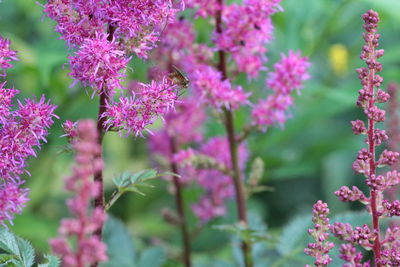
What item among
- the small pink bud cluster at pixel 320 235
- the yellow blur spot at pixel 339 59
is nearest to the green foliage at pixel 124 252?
the small pink bud cluster at pixel 320 235

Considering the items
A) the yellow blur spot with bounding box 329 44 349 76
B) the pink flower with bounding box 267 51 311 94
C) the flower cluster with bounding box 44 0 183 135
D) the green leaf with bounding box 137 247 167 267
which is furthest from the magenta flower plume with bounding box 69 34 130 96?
Result: the yellow blur spot with bounding box 329 44 349 76

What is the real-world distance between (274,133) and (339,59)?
790 millimetres

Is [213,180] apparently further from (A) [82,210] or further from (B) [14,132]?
(A) [82,210]

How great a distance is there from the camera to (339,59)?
409cm


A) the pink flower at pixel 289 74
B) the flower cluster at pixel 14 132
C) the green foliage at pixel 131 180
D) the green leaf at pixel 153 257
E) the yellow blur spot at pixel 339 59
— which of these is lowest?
the green leaf at pixel 153 257

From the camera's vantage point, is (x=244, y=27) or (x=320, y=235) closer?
(x=320, y=235)

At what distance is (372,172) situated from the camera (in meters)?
1.48

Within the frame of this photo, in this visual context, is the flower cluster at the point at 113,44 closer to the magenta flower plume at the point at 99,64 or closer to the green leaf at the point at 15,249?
the magenta flower plume at the point at 99,64

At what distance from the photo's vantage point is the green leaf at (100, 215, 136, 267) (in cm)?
269

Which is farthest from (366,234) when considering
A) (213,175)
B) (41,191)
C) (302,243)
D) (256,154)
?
(41,191)

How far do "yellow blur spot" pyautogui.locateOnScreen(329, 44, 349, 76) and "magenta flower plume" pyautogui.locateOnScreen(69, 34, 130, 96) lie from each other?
2.68 meters

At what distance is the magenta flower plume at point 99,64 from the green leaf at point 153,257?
1113mm

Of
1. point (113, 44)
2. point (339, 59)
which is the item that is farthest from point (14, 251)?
point (339, 59)

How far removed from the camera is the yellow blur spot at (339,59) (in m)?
4.08
